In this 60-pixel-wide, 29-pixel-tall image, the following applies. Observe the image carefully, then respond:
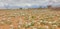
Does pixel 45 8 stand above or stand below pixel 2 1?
below

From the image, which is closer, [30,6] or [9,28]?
[9,28]

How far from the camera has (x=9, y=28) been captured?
5.55 metres

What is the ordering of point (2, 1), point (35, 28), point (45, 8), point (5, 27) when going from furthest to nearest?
1. point (45, 8)
2. point (2, 1)
3. point (5, 27)
4. point (35, 28)

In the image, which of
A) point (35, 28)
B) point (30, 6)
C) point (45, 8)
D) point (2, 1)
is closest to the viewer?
point (35, 28)

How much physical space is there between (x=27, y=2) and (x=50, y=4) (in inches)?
66.5

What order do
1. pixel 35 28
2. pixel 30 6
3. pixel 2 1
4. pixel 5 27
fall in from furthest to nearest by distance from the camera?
1. pixel 30 6
2. pixel 2 1
3. pixel 5 27
4. pixel 35 28

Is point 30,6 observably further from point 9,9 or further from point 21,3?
point 9,9

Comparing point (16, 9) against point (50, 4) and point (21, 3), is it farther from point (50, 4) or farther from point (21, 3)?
point (50, 4)

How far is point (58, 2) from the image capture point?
11.5 meters

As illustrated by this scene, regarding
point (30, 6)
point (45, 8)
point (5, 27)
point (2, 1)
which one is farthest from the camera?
point (45, 8)

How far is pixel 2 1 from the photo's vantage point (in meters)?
10.9

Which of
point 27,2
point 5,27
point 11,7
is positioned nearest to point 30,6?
point 27,2

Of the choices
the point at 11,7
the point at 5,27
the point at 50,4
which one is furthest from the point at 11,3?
the point at 5,27

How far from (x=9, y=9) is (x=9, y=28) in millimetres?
6634
